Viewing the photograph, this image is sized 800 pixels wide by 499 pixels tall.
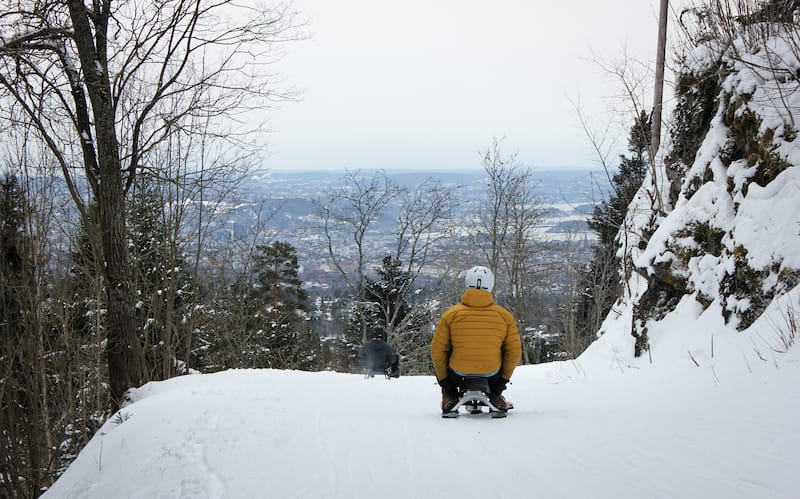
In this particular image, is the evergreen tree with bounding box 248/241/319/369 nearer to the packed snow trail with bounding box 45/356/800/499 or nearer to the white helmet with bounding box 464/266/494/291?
the packed snow trail with bounding box 45/356/800/499

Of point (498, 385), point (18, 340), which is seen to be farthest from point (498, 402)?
point (18, 340)

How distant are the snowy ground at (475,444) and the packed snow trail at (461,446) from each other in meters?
0.02

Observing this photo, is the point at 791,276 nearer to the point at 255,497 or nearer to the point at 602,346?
the point at 602,346

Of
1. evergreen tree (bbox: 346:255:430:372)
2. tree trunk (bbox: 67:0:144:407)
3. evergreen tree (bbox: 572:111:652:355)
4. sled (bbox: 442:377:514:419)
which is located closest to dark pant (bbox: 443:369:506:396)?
sled (bbox: 442:377:514:419)

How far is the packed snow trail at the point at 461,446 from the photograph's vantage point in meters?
3.66

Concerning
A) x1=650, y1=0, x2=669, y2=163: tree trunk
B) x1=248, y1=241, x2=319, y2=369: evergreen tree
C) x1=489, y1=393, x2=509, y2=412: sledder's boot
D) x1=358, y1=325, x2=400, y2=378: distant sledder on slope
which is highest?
x1=650, y1=0, x2=669, y2=163: tree trunk

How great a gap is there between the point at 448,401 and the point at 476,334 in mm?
859

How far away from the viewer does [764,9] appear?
7668 mm

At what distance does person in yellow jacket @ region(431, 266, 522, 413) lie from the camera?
577 cm

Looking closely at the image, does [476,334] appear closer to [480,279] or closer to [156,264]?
[480,279]

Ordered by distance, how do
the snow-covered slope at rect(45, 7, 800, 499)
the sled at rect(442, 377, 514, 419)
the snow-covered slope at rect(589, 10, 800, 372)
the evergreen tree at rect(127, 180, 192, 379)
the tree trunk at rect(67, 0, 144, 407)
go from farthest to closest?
the evergreen tree at rect(127, 180, 192, 379) → the tree trunk at rect(67, 0, 144, 407) → the snow-covered slope at rect(589, 10, 800, 372) → the sled at rect(442, 377, 514, 419) → the snow-covered slope at rect(45, 7, 800, 499)

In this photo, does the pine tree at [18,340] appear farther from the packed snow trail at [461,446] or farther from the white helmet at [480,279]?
the white helmet at [480,279]

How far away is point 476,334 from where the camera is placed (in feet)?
18.9

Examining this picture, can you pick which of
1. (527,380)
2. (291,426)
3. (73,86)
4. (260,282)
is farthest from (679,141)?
(260,282)
